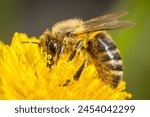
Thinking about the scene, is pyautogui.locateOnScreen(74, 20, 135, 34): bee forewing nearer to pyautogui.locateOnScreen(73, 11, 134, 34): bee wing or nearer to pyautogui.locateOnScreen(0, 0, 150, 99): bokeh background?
pyautogui.locateOnScreen(73, 11, 134, 34): bee wing

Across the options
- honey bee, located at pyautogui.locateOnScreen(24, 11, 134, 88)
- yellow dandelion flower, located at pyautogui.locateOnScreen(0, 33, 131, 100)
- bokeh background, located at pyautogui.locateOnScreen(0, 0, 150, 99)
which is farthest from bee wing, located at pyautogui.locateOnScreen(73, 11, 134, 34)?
bokeh background, located at pyautogui.locateOnScreen(0, 0, 150, 99)

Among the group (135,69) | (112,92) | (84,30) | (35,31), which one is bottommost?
(112,92)

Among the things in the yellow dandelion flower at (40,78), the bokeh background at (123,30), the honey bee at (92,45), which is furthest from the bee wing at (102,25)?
A: the bokeh background at (123,30)

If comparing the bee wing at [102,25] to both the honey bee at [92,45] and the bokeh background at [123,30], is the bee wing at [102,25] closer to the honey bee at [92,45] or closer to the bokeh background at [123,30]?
the honey bee at [92,45]

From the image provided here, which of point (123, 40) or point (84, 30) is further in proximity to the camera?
point (123, 40)

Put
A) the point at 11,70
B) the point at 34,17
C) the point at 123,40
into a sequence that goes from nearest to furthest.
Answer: the point at 11,70 → the point at 123,40 → the point at 34,17

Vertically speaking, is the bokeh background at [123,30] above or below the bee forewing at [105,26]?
→ above

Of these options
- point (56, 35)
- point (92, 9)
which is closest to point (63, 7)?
point (92, 9)

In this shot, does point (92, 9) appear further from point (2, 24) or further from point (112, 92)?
point (112, 92)
